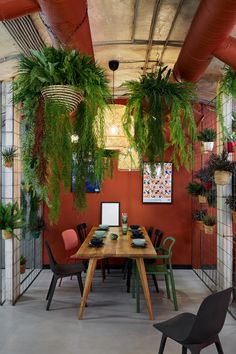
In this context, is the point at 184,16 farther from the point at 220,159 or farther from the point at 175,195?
the point at 175,195

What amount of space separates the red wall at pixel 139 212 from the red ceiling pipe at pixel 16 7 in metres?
4.51

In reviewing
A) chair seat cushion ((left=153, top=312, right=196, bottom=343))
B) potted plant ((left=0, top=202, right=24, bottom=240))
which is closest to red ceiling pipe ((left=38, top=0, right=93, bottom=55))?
chair seat cushion ((left=153, top=312, right=196, bottom=343))

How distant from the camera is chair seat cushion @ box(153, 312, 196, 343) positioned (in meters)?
2.32

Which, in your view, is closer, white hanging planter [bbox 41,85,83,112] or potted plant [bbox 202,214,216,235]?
white hanging planter [bbox 41,85,83,112]

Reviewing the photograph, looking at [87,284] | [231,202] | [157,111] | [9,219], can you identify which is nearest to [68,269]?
[87,284]

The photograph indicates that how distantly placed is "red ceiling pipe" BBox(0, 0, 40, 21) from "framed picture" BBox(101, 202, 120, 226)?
4642mm

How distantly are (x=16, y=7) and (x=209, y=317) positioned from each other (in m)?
2.18

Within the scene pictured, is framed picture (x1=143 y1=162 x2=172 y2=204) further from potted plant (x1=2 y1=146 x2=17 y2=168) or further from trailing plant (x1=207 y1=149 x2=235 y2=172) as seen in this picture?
potted plant (x1=2 y1=146 x2=17 y2=168)

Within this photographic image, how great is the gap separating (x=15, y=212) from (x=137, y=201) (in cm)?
262

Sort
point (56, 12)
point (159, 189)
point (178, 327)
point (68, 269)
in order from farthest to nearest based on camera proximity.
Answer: point (159, 189), point (68, 269), point (178, 327), point (56, 12)

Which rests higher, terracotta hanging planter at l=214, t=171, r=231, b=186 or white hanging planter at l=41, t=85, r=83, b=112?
white hanging planter at l=41, t=85, r=83, b=112

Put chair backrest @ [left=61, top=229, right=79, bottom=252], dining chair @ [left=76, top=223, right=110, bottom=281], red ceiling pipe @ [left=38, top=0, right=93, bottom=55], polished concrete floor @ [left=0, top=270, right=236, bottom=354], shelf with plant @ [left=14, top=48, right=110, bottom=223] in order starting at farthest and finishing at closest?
1. dining chair @ [left=76, top=223, right=110, bottom=281]
2. chair backrest @ [left=61, top=229, right=79, bottom=252]
3. polished concrete floor @ [left=0, top=270, right=236, bottom=354]
4. red ceiling pipe @ [left=38, top=0, right=93, bottom=55]
5. shelf with plant @ [left=14, top=48, right=110, bottom=223]

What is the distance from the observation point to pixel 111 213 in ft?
20.6

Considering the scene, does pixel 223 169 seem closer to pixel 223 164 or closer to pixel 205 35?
pixel 223 164
